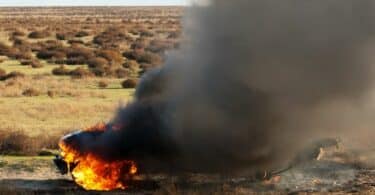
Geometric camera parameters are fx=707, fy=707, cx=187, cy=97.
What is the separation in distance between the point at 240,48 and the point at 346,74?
7.90 feet

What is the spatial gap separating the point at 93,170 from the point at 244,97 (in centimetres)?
387

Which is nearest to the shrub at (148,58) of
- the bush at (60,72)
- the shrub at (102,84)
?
the bush at (60,72)

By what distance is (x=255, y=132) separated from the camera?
15812mm

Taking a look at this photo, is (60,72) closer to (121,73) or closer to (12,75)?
(12,75)

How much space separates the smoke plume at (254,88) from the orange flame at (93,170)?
0.29 metres

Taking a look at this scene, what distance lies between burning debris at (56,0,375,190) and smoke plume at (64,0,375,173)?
23 millimetres

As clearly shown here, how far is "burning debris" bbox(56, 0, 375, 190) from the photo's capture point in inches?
610

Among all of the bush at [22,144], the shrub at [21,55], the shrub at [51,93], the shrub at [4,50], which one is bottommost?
the bush at [22,144]

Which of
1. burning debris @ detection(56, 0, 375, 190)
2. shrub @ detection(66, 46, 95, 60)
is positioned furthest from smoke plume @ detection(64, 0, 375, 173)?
shrub @ detection(66, 46, 95, 60)

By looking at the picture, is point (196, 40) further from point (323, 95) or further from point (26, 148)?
point (26, 148)

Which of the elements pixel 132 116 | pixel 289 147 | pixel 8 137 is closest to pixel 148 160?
pixel 132 116

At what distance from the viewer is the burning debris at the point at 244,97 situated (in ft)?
50.8

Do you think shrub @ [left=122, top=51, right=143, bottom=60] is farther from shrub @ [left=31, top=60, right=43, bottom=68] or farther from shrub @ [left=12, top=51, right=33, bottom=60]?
shrub @ [left=31, top=60, right=43, bottom=68]

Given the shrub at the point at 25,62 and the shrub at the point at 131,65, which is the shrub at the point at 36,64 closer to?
the shrub at the point at 25,62
